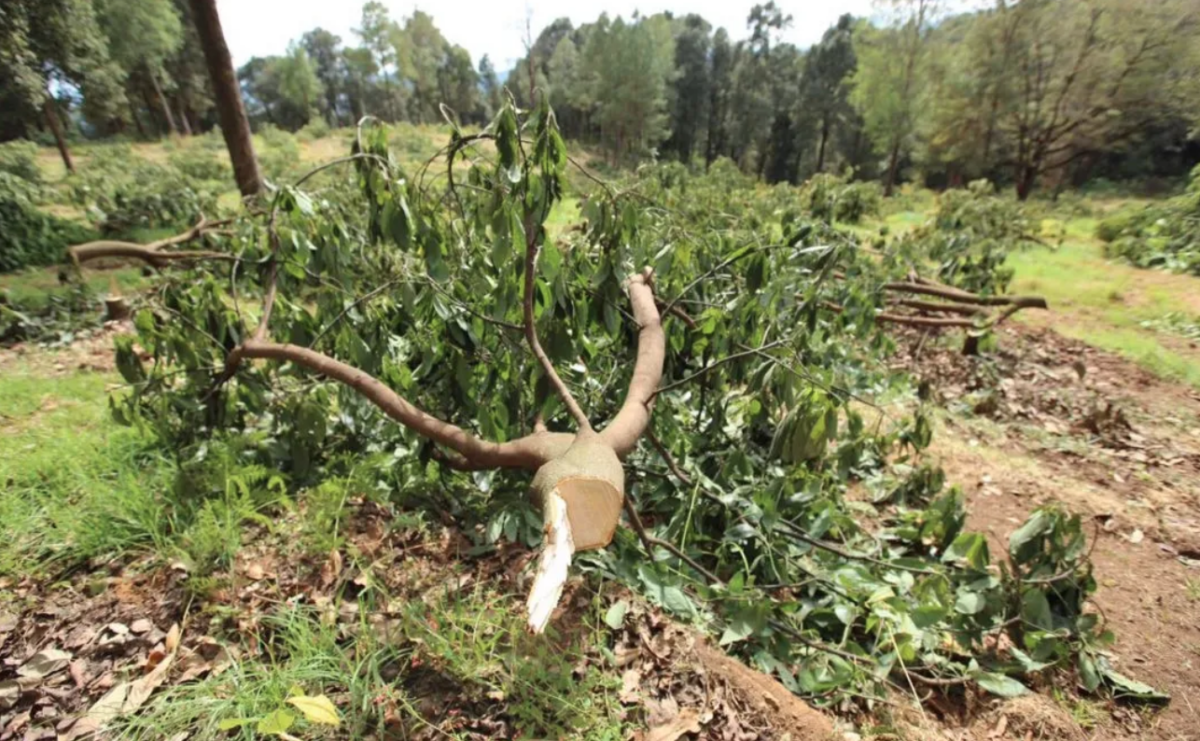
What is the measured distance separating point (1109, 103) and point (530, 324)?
24.5 metres

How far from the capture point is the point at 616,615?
1.66 metres

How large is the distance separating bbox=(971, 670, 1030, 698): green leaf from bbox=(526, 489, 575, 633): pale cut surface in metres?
1.60

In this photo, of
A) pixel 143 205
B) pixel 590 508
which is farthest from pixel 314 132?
pixel 590 508

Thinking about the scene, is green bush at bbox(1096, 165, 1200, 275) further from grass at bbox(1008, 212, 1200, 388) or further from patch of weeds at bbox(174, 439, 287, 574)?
patch of weeds at bbox(174, 439, 287, 574)

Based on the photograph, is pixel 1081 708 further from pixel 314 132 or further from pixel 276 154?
pixel 314 132

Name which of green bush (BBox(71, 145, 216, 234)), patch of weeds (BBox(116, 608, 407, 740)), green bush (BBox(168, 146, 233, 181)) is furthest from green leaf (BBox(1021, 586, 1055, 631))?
green bush (BBox(168, 146, 233, 181))

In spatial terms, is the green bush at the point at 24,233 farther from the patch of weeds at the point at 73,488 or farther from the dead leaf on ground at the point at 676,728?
the dead leaf on ground at the point at 676,728

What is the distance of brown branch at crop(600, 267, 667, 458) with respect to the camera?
1.43 meters

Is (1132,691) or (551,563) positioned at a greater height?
(551,563)

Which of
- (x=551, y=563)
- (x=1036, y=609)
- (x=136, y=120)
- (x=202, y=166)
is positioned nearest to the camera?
(x=551, y=563)

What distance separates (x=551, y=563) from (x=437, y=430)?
0.83 metres

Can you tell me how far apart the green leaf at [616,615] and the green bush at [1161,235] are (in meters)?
12.0

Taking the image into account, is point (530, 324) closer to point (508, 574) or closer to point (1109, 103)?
point (508, 574)

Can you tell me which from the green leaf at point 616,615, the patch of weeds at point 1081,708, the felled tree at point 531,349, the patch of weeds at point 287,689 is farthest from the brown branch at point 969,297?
the patch of weeds at point 287,689
